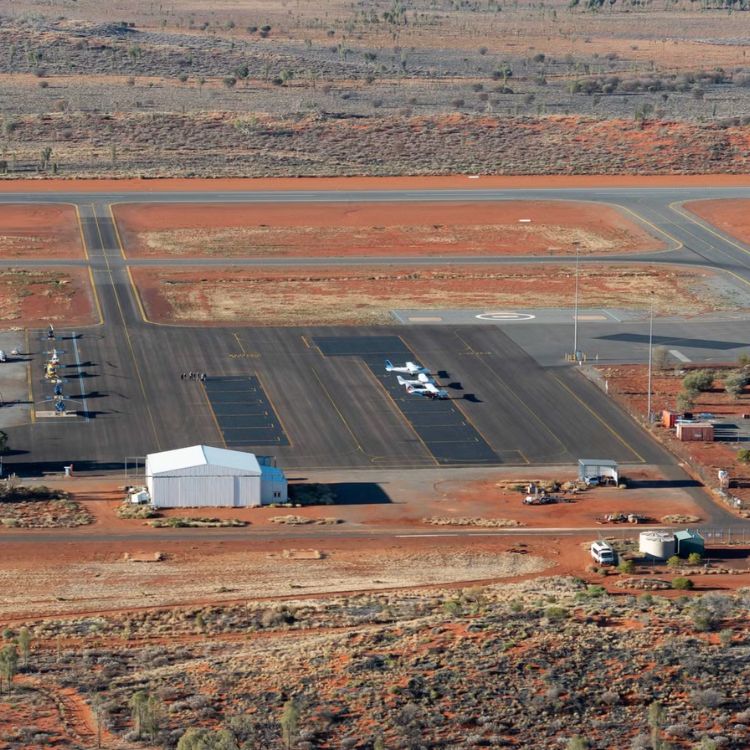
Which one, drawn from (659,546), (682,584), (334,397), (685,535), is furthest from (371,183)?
(682,584)

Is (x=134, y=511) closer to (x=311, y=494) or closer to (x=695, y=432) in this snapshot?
(x=311, y=494)

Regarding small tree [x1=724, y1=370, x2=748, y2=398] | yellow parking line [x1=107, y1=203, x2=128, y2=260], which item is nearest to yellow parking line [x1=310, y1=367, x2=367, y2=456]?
small tree [x1=724, y1=370, x2=748, y2=398]

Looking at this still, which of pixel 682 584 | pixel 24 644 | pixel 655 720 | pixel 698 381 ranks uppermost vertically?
pixel 698 381

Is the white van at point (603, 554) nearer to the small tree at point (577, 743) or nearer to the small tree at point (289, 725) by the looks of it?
the small tree at point (577, 743)

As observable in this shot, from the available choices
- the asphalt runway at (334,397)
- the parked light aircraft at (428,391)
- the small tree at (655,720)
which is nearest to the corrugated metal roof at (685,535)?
the asphalt runway at (334,397)

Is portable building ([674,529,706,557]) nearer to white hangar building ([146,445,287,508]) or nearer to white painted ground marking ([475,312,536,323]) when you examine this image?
white hangar building ([146,445,287,508])

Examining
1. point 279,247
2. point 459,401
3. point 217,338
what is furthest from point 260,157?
point 459,401

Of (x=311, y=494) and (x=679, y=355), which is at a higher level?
(x=679, y=355)
